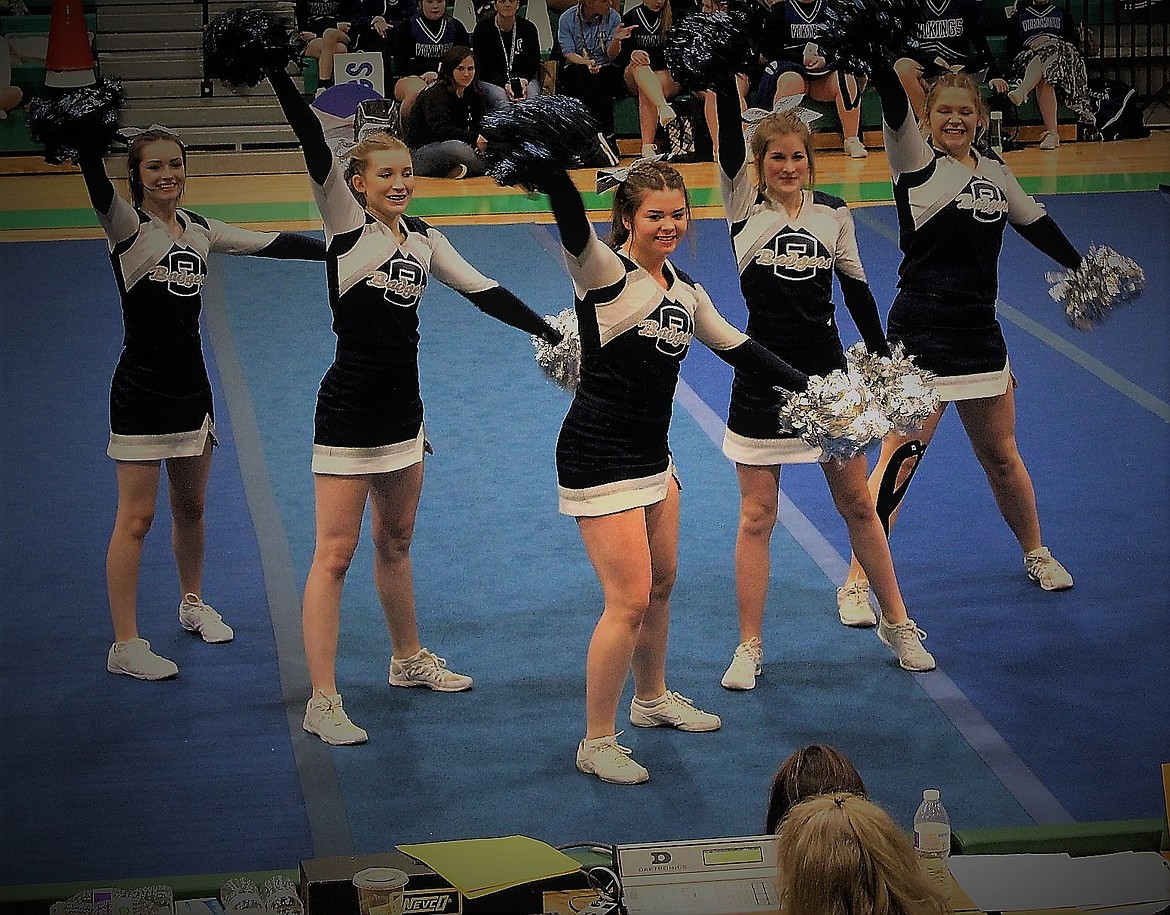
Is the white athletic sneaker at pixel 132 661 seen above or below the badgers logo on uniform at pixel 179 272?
below

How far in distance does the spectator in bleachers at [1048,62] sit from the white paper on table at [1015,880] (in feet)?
8.07

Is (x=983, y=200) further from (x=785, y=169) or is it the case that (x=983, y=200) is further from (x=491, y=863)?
(x=491, y=863)

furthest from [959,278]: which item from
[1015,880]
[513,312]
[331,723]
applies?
[331,723]

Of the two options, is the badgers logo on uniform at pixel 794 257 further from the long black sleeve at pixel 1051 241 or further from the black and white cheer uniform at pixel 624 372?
the long black sleeve at pixel 1051 241

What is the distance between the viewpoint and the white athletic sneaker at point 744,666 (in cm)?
499

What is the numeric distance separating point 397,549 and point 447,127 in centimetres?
116

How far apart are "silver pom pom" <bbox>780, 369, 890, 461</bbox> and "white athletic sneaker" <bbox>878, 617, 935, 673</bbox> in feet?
2.12

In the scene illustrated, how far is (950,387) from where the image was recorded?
5.15m

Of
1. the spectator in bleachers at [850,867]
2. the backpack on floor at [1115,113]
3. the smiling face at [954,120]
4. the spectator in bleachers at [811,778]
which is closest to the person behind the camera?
Result: the spectator in bleachers at [850,867]

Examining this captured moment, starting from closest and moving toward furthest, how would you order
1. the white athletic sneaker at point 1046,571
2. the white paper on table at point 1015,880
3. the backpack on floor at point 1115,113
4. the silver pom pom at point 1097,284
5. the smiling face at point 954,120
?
the white paper on table at point 1015,880 → the smiling face at point 954,120 → the silver pom pom at point 1097,284 → the white athletic sneaker at point 1046,571 → the backpack on floor at point 1115,113

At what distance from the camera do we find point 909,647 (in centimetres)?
509

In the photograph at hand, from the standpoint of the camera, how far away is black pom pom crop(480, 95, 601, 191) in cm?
415

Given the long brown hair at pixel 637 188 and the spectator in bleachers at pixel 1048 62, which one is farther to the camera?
the spectator in bleachers at pixel 1048 62

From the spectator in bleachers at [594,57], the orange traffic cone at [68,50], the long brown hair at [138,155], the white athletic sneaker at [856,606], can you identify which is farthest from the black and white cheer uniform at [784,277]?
the orange traffic cone at [68,50]
